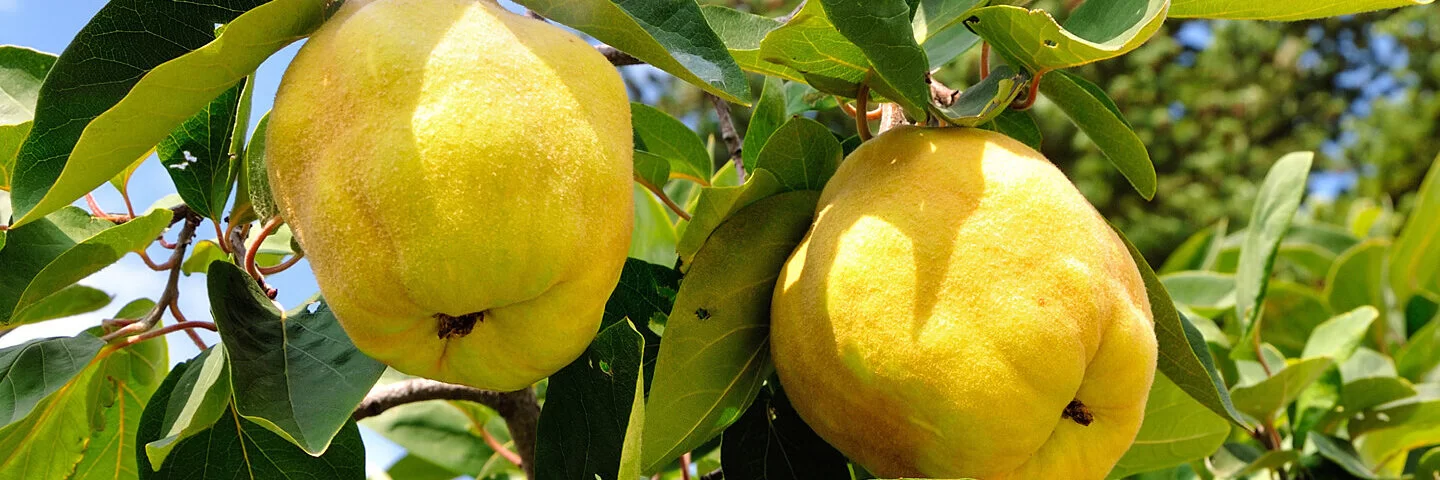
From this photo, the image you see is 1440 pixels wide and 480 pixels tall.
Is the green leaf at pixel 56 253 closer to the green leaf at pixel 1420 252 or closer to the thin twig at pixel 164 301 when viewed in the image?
the thin twig at pixel 164 301

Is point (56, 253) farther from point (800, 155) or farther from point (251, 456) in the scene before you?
point (800, 155)

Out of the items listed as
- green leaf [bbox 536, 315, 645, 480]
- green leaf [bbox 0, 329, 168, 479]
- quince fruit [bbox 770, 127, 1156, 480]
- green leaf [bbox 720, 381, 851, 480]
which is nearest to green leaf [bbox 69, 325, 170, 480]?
green leaf [bbox 0, 329, 168, 479]

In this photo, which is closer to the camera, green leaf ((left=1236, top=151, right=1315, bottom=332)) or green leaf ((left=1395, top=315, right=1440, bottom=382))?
green leaf ((left=1236, top=151, right=1315, bottom=332))

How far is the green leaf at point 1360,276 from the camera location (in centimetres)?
220

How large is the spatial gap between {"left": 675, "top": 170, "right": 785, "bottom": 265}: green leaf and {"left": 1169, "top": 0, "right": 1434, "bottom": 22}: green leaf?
0.35 metres

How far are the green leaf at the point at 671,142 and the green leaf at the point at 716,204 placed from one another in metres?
0.32

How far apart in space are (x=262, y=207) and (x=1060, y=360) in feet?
2.13

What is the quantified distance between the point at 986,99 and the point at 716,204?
8.9 inches

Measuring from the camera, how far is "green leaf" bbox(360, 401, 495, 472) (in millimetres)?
1743

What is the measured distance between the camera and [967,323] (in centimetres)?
73

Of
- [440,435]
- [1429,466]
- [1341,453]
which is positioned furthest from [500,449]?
[1429,466]

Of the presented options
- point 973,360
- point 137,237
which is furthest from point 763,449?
point 137,237

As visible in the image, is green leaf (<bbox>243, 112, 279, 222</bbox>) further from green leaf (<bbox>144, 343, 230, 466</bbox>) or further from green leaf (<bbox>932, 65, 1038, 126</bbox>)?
green leaf (<bbox>932, 65, 1038, 126</bbox>)

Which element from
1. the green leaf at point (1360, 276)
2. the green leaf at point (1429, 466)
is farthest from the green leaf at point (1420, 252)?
the green leaf at point (1429, 466)
